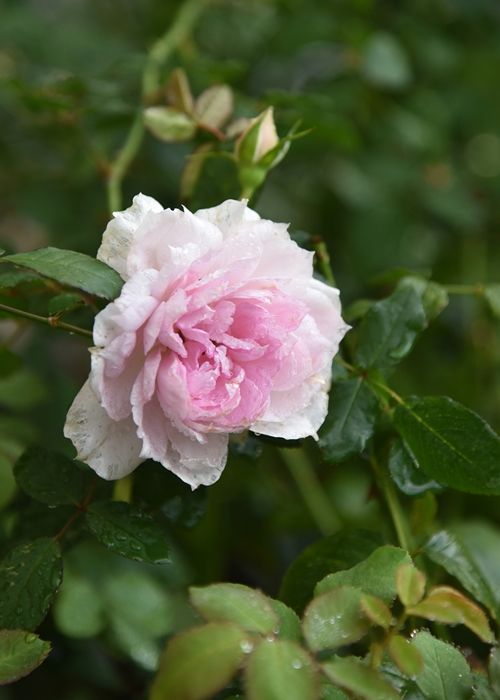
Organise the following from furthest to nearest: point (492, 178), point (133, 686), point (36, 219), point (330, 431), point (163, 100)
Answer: point (492, 178) < point (36, 219) < point (163, 100) < point (133, 686) < point (330, 431)

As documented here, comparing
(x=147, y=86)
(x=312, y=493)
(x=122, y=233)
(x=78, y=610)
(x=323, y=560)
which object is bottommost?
(x=312, y=493)

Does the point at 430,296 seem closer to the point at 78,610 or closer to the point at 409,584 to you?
the point at 409,584

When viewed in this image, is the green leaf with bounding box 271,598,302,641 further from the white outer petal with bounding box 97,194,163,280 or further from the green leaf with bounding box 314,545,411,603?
the white outer petal with bounding box 97,194,163,280

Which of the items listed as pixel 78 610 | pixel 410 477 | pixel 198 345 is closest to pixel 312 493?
pixel 78 610

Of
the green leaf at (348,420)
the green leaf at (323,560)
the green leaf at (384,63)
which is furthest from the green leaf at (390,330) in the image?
the green leaf at (384,63)

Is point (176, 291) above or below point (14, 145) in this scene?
above

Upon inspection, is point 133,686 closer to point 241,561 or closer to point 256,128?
Answer: point 241,561

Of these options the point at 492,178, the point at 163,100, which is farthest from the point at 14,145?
the point at 492,178
